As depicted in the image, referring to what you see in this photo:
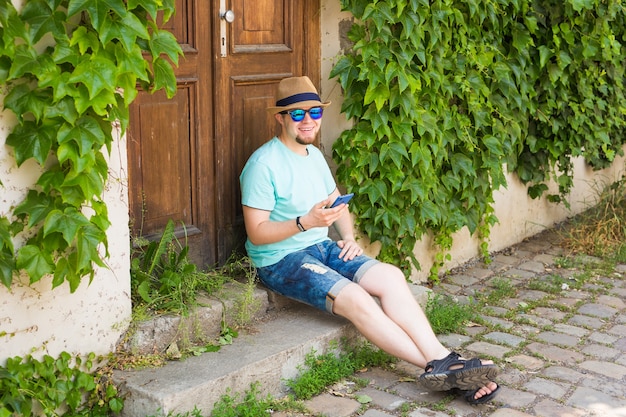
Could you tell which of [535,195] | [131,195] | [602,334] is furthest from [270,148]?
[535,195]

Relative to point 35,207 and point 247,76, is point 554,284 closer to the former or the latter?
point 247,76

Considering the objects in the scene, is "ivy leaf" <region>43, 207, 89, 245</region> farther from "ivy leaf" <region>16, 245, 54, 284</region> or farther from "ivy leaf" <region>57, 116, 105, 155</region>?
"ivy leaf" <region>57, 116, 105, 155</region>

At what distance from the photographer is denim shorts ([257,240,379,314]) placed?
13.4 ft

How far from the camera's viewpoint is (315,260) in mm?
4223

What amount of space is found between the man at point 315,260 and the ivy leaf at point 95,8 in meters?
1.27

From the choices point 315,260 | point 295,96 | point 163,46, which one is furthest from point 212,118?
point 163,46

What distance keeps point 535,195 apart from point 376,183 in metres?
2.18

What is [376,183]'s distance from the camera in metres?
4.95

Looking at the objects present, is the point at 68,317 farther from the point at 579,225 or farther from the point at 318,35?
the point at 579,225

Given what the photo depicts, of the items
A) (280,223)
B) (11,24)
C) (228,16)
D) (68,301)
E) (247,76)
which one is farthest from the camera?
(247,76)

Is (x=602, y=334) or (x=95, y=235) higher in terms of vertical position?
(x=95, y=235)

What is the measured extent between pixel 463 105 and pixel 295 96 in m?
1.73

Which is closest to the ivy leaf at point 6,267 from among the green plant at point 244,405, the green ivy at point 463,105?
the green plant at point 244,405

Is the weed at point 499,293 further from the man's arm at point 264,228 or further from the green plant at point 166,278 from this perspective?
the green plant at point 166,278
